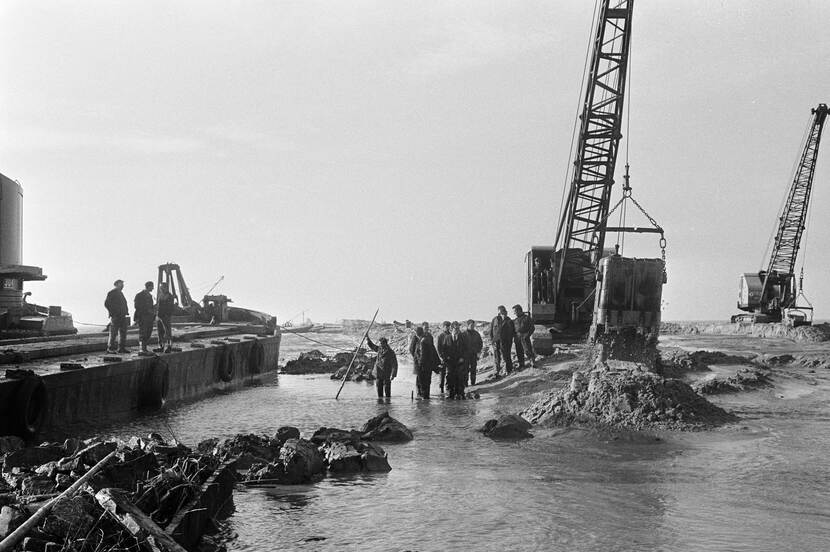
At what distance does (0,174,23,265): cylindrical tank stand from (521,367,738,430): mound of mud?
15.3 meters

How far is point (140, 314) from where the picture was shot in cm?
1862

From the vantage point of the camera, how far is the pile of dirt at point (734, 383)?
1848 cm

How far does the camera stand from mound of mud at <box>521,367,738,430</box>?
46.4 feet

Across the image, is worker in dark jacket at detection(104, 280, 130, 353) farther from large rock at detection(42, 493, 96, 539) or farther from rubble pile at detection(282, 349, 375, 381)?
large rock at detection(42, 493, 96, 539)

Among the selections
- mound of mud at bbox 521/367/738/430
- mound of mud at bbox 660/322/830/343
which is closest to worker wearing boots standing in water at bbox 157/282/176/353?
mound of mud at bbox 521/367/738/430

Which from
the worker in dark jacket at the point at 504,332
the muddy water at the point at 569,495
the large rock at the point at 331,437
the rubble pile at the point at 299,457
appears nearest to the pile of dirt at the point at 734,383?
the muddy water at the point at 569,495

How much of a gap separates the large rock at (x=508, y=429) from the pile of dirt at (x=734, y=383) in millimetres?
6263

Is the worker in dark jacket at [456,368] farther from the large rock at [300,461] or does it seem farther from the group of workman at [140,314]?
the large rock at [300,461]

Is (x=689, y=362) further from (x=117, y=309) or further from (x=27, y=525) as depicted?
(x=27, y=525)

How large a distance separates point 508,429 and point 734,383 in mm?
8042

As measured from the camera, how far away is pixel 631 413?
46.9 feet

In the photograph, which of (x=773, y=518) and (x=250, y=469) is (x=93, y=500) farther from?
(x=773, y=518)

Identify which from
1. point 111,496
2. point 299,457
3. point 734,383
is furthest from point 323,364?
point 111,496

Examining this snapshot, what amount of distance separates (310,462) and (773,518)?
5378 mm
